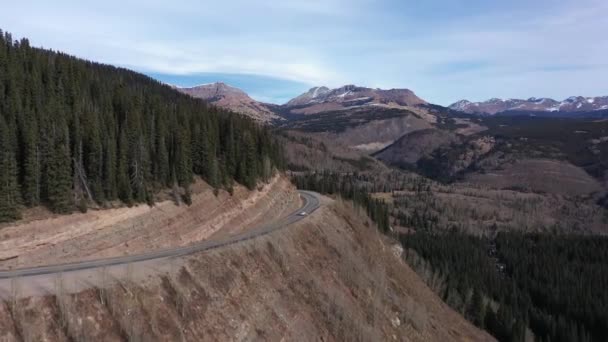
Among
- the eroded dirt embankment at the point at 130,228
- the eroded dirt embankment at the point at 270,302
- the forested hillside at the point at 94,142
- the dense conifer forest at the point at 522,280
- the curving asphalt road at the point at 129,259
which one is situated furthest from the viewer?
the dense conifer forest at the point at 522,280

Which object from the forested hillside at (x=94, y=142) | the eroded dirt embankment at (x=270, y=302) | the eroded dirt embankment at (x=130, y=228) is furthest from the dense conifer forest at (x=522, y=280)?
the forested hillside at (x=94, y=142)

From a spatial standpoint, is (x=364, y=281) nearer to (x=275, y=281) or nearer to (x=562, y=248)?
(x=275, y=281)

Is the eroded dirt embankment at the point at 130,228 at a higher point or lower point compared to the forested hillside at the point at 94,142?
lower

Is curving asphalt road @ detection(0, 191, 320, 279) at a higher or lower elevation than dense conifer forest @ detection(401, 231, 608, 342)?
higher

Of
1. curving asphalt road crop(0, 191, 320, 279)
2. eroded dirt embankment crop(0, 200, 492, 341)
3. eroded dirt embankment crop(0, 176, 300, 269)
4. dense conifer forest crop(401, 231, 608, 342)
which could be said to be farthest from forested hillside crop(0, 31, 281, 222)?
dense conifer forest crop(401, 231, 608, 342)

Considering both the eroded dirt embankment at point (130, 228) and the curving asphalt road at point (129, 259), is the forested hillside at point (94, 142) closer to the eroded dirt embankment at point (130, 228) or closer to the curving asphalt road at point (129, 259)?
the eroded dirt embankment at point (130, 228)

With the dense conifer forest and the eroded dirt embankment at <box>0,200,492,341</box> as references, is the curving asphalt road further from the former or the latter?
the dense conifer forest

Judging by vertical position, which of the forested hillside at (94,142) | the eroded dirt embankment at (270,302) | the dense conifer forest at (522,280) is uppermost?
the forested hillside at (94,142)

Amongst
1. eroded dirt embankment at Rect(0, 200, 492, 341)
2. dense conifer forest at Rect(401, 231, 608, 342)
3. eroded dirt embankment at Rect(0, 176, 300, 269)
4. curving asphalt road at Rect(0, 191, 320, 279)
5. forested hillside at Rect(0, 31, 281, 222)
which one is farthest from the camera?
dense conifer forest at Rect(401, 231, 608, 342)
